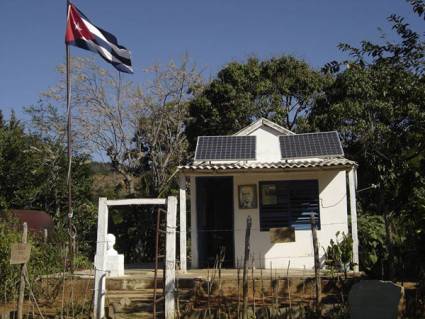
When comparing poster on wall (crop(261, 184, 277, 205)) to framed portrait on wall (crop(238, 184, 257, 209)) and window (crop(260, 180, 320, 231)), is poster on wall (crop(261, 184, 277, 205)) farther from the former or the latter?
framed portrait on wall (crop(238, 184, 257, 209))

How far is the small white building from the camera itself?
44.5ft

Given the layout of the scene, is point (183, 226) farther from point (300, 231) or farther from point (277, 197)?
point (300, 231)

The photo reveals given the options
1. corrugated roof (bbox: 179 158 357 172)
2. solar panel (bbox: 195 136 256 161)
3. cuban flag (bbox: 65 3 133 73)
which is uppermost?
cuban flag (bbox: 65 3 133 73)

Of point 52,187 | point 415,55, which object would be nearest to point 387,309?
point 415,55

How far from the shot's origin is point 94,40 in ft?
48.4

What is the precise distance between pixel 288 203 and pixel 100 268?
5590mm

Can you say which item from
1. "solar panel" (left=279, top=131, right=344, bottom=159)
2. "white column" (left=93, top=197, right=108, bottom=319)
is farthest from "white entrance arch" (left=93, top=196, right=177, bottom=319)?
"solar panel" (left=279, top=131, right=344, bottom=159)

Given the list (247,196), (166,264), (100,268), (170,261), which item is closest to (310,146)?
(247,196)

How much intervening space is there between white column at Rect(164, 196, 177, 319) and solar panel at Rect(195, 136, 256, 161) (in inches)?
171

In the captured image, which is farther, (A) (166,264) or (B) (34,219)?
(B) (34,219)

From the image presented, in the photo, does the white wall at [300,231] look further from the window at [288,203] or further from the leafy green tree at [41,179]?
the leafy green tree at [41,179]

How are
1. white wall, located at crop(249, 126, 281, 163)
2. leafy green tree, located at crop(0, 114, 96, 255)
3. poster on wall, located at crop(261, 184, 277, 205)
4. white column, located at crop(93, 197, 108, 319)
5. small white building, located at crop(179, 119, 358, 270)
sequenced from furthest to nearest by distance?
leafy green tree, located at crop(0, 114, 96, 255) < white wall, located at crop(249, 126, 281, 163) < poster on wall, located at crop(261, 184, 277, 205) < small white building, located at crop(179, 119, 358, 270) < white column, located at crop(93, 197, 108, 319)

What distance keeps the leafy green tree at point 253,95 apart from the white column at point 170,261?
13.0 meters

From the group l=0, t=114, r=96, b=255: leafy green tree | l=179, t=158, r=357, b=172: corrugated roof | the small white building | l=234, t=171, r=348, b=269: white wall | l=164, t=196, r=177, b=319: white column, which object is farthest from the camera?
l=0, t=114, r=96, b=255: leafy green tree
